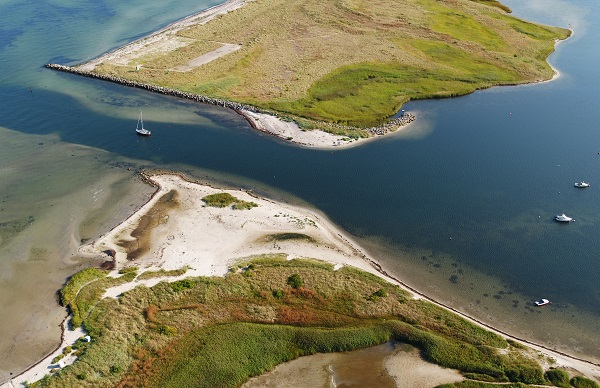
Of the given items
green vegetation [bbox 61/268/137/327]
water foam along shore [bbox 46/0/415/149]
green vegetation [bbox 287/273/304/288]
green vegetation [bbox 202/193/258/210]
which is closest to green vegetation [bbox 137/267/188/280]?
green vegetation [bbox 61/268/137/327]

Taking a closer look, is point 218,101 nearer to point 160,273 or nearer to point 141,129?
point 141,129

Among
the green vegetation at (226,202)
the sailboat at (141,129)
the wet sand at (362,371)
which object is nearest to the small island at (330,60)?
the sailboat at (141,129)

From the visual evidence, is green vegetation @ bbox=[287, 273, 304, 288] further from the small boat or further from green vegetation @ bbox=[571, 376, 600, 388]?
the small boat

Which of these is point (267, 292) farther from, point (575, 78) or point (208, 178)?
point (575, 78)

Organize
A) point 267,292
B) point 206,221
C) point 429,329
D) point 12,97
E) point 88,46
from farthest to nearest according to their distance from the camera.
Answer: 1. point 88,46
2. point 12,97
3. point 206,221
4. point 267,292
5. point 429,329

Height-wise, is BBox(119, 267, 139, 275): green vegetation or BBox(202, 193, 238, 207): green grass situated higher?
BBox(202, 193, 238, 207): green grass

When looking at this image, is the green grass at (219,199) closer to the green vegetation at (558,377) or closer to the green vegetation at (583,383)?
the green vegetation at (558,377)

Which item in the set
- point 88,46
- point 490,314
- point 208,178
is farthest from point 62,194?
point 88,46
